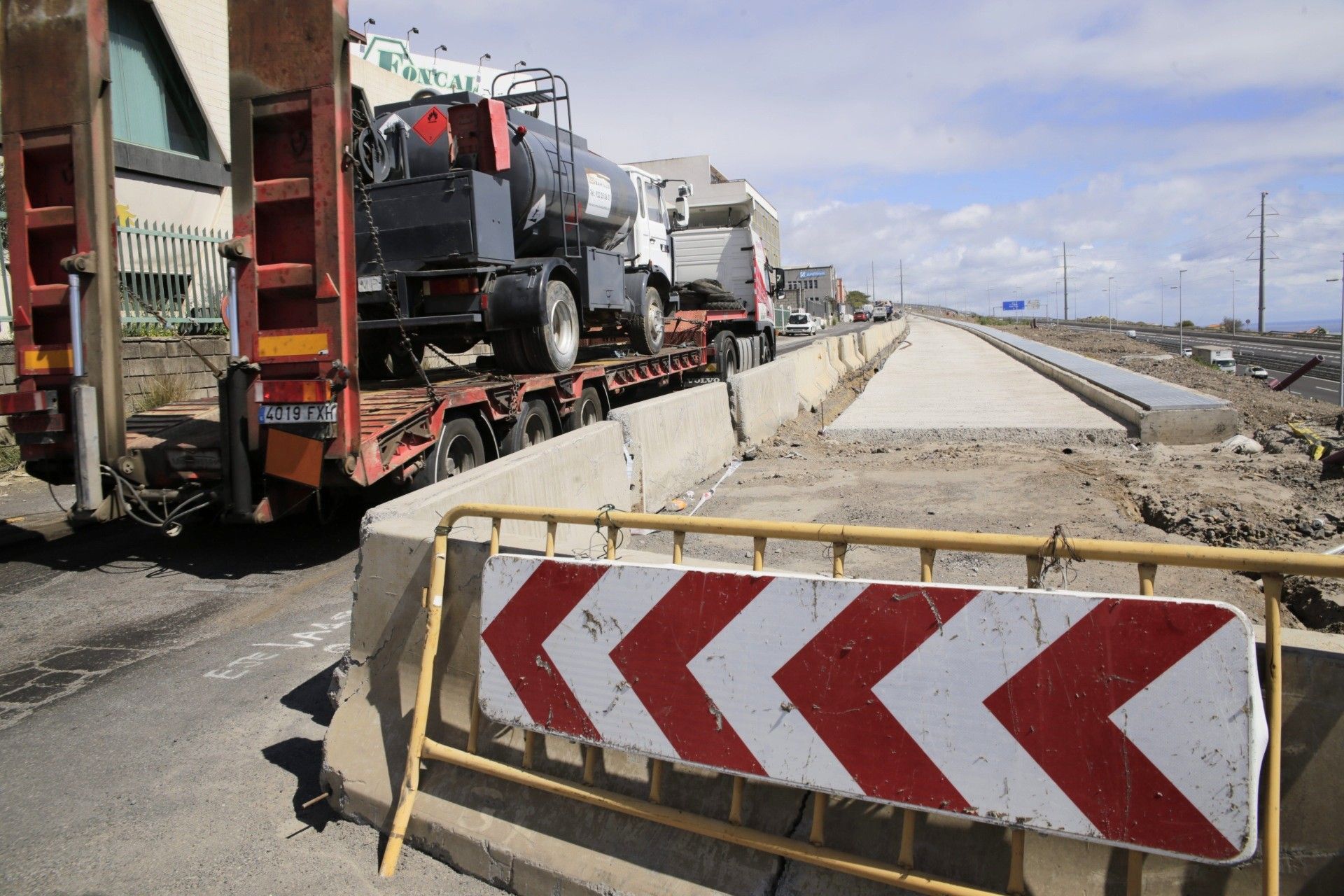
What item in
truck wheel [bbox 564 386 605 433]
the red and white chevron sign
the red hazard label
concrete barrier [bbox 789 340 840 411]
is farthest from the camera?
concrete barrier [bbox 789 340 840 411]

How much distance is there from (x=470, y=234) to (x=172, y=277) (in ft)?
23.9

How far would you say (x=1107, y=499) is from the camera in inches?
319

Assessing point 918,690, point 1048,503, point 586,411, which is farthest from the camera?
point 586,411

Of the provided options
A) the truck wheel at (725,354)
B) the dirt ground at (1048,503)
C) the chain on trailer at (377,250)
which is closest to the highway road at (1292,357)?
the truck wheel at (725,354)

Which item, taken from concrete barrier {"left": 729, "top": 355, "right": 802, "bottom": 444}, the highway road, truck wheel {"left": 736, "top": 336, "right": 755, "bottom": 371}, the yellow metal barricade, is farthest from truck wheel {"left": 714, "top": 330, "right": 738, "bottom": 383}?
the highway road

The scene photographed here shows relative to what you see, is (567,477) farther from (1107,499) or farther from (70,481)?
(1107,499)

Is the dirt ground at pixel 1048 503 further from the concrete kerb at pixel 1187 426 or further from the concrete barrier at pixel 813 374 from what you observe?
the concrete barrier at pixel 813 374

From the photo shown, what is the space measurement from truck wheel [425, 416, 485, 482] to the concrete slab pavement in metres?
6.25

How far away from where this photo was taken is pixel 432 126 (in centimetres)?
855

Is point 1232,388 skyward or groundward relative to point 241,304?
groundward

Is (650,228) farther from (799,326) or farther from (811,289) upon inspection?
(811,289)

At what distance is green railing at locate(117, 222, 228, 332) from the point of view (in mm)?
12297

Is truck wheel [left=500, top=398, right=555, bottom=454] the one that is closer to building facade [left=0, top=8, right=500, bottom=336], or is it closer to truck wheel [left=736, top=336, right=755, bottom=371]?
truck wheel [left=736, top=336, right=755, bottom=371]

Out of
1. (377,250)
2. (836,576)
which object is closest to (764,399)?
(377,250)
